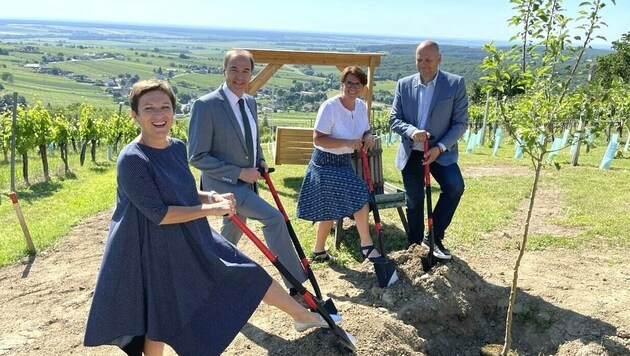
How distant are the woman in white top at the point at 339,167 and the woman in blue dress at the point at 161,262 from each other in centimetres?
187

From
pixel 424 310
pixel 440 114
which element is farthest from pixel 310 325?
pixel 440 114

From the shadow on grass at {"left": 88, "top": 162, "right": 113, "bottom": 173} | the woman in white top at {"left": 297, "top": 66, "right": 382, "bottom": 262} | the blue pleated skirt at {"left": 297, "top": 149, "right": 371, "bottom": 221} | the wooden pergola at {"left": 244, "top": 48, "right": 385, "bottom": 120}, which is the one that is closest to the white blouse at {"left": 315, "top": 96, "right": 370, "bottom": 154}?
the woman in white top at {"left": 297, "top": 66, "right": 382, "bottom": 262}

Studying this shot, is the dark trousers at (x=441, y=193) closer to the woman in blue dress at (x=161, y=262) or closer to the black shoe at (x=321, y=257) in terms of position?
the black shoe at (x=321, y=257)

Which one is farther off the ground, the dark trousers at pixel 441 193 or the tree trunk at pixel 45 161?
the dark trousers at pixel 441 193

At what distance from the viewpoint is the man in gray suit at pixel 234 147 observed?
4008 mm

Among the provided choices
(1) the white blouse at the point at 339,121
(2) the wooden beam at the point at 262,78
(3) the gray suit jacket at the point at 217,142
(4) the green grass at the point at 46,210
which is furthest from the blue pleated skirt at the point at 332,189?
(2) the wooden beam at the point at 262,78

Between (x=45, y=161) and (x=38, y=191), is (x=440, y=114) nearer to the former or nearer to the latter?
A: (x=38, y=191)

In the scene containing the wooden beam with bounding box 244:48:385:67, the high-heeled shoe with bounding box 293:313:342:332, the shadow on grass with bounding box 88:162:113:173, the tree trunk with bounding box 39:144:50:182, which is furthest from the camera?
the shadow on grass with bounding box 88:162:113:173

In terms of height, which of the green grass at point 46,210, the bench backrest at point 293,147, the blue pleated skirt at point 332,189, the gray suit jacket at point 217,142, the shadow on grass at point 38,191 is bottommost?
the shadow on grass at point 38,191

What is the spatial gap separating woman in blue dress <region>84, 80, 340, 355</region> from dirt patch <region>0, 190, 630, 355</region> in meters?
0.87

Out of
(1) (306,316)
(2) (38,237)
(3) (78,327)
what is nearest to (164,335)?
(1) (306,316)

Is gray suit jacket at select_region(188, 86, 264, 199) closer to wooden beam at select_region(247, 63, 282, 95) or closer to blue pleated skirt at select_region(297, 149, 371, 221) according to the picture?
blue pleated skirt at select_region(297, 149, 371, 221)

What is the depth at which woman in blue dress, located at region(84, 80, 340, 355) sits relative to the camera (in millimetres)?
2793

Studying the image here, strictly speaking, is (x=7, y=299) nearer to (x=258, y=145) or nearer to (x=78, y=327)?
(x=78, y=327)
